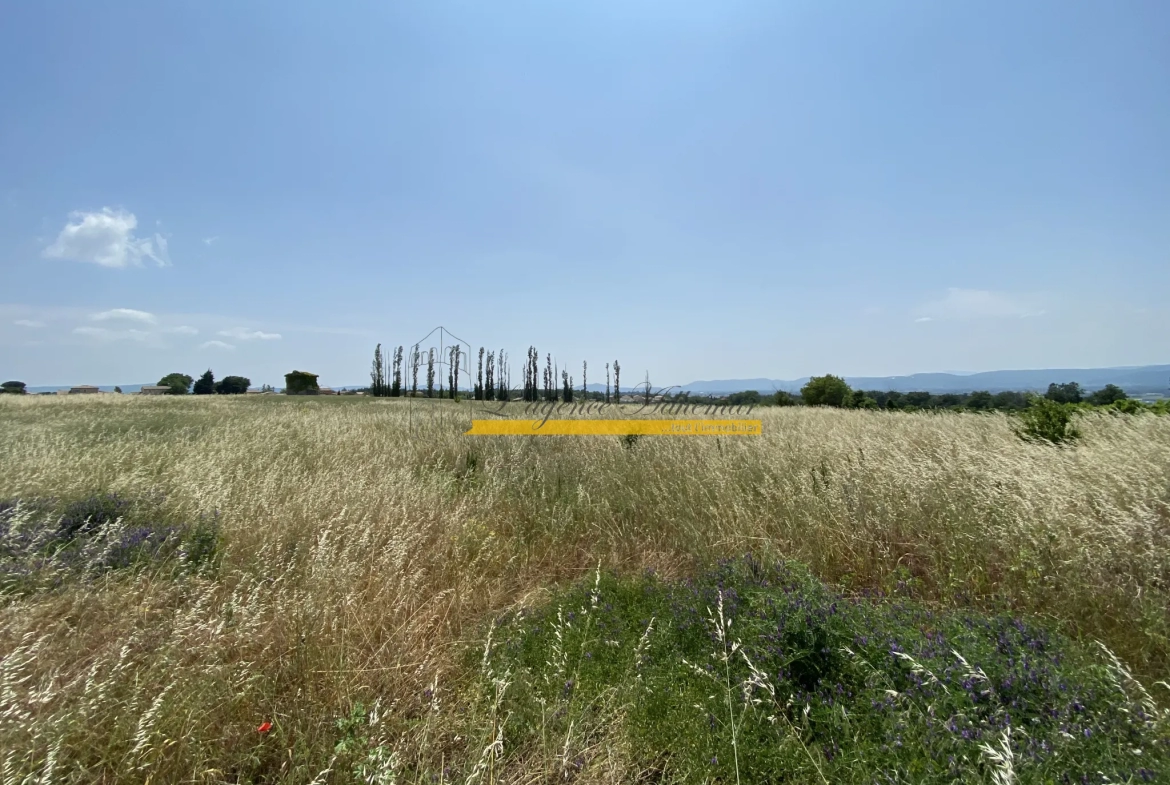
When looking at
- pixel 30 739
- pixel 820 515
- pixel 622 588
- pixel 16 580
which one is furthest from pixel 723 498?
pixel 16 580

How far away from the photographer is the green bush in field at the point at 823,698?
1456mm

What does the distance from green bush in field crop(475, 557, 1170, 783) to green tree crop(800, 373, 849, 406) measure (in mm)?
23928

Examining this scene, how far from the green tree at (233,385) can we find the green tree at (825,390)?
58.9 metres

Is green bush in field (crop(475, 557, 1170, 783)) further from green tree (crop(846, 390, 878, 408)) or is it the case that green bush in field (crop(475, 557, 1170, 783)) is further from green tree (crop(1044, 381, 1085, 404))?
green tree (crop(846, 390, 878, 408))

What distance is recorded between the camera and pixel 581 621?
2613mm

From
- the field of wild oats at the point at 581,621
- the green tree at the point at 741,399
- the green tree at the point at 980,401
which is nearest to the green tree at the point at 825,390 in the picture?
the green tree at the point at 741,399

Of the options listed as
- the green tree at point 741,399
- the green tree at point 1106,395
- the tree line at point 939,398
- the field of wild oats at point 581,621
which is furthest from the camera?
the green tree at point 741,399

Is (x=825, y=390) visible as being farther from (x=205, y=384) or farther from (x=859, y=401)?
(x=205, y=384)

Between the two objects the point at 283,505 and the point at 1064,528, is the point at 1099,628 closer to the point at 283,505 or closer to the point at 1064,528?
the point at 1064,528

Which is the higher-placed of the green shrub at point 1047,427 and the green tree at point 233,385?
the green tree at point 233,385

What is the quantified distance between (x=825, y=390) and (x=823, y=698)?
25.8m

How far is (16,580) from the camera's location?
2.42 m

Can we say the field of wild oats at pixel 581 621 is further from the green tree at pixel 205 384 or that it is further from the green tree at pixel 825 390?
the green tree at pixel 205 384

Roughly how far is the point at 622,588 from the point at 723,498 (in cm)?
182
